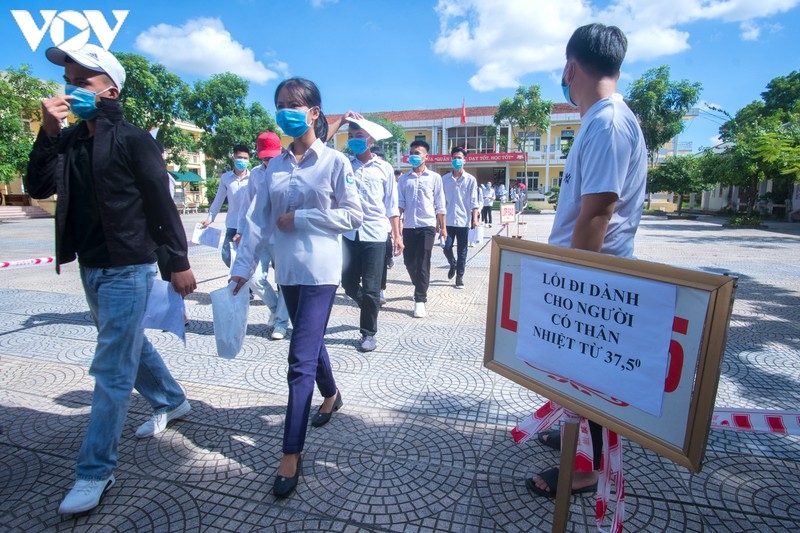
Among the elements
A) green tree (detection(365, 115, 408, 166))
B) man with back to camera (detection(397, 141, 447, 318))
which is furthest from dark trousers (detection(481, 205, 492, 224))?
green tree (detection(365, 115, 408, 166))

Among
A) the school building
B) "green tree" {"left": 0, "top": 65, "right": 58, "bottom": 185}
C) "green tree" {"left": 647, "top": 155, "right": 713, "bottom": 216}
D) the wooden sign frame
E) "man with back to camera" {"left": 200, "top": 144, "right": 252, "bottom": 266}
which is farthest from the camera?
the school building

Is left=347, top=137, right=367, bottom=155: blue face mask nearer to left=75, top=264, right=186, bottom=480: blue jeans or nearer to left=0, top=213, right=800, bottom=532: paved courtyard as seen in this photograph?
left=0, top=213, right=800, bottom=532: paved courtyard

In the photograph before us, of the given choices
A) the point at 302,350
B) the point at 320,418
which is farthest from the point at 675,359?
the point at 320,418

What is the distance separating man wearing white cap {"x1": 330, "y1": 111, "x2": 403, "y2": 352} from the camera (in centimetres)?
416

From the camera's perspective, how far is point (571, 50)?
6.29 ft

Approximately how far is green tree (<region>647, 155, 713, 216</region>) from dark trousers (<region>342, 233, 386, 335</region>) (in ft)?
87.1

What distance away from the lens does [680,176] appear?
2542cm

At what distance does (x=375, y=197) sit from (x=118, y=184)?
2.63 m

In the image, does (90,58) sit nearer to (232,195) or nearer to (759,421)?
(759,421)

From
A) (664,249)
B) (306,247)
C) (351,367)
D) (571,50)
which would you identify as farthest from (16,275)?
(664,249)

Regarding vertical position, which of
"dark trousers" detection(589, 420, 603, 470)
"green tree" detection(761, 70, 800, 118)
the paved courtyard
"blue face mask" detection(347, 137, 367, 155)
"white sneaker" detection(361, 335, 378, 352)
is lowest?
the paved courtyard

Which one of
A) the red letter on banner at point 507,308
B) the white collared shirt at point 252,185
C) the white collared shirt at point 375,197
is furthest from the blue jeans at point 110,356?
the white collared shirt at point 375,197

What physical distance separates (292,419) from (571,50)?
213cm

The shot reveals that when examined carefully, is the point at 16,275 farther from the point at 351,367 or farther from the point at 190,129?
the point at 190,129
